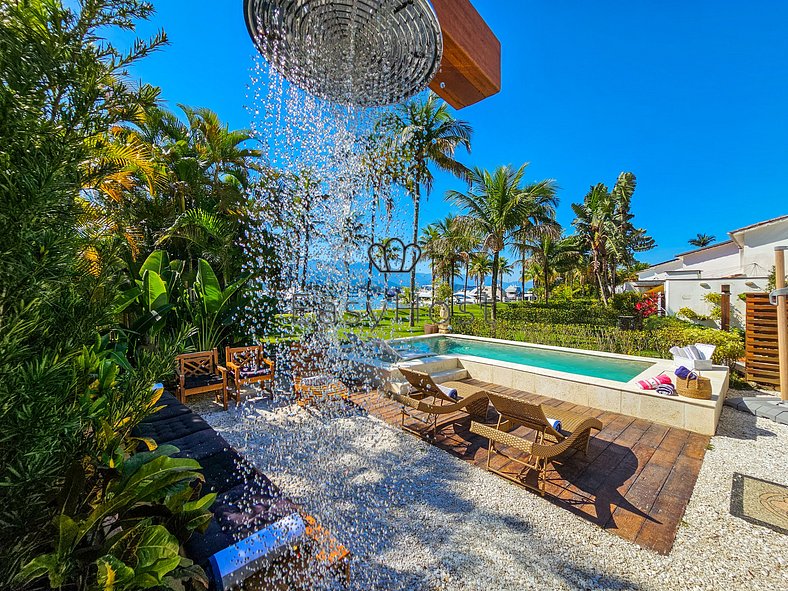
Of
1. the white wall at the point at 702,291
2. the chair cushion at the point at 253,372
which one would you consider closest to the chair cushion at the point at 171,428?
the chair cushion at the point at 253,372

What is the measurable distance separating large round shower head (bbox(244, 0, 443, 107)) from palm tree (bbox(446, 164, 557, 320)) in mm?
15254

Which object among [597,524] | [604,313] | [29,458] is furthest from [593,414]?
[604,313]

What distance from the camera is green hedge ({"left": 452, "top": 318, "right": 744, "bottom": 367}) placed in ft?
31.0

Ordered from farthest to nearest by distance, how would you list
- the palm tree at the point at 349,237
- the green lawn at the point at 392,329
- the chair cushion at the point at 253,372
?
the green lawn at the point at 392,329
the chair cushion at the point at 253,372
the palm tree at the point at 349,237

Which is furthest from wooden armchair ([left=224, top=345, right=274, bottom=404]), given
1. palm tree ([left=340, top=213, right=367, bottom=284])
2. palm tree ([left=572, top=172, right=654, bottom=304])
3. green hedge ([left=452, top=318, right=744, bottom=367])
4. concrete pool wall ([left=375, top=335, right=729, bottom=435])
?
palm tree ([left=572, top=172, right=654, bottom=304])

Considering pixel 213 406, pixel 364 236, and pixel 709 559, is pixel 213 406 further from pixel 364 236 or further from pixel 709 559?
pixel 709 559

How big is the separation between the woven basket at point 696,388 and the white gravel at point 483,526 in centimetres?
68

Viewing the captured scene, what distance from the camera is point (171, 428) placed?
14.1 ft

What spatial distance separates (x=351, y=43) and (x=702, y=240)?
89.3 m

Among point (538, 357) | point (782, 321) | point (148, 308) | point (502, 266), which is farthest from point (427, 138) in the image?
point (502, 266)

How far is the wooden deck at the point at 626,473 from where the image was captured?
359 cm

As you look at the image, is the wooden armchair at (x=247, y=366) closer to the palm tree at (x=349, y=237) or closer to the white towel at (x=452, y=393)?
the palm tree at (x=349, y=237)

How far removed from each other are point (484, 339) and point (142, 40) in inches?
506

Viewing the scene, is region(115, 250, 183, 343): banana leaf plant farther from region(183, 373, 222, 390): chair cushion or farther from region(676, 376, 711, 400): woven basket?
region(676, 376, 711, 400): woven basket
